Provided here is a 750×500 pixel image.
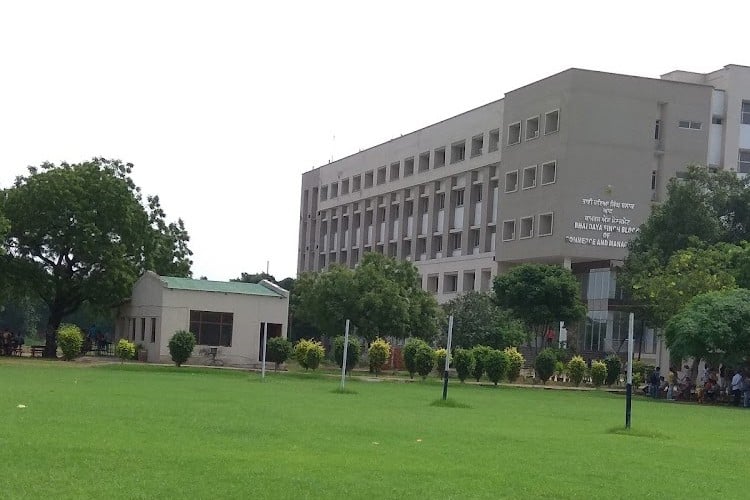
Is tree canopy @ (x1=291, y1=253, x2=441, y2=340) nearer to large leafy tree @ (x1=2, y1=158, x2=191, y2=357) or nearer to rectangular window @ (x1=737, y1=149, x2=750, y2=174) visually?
large leafy tree @ (x1=2, y1=158, x2=191, y2=357)

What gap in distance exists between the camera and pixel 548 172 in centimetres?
6850

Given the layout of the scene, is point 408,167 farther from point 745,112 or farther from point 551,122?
point 745,112

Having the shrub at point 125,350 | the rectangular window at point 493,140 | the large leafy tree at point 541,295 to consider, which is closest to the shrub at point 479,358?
the large leafy tree at point 541,295

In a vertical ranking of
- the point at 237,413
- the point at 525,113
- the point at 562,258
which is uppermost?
the point at 525,113

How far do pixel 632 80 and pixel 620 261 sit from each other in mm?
10937

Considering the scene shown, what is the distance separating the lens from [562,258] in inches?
2653

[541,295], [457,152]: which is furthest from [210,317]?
[457,152]

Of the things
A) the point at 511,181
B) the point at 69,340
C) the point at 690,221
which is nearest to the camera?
the point at 69,340

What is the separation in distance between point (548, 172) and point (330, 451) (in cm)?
5584

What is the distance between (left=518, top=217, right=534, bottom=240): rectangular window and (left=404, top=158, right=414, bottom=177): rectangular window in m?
19.3

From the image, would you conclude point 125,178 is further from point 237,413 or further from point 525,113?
point 237,413

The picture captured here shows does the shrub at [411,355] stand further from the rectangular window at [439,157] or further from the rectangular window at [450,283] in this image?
the rectangular window at [439,157]

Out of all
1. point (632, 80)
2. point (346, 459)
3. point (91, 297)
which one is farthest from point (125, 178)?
point (346, 459)

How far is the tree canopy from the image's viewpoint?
2319 inches
